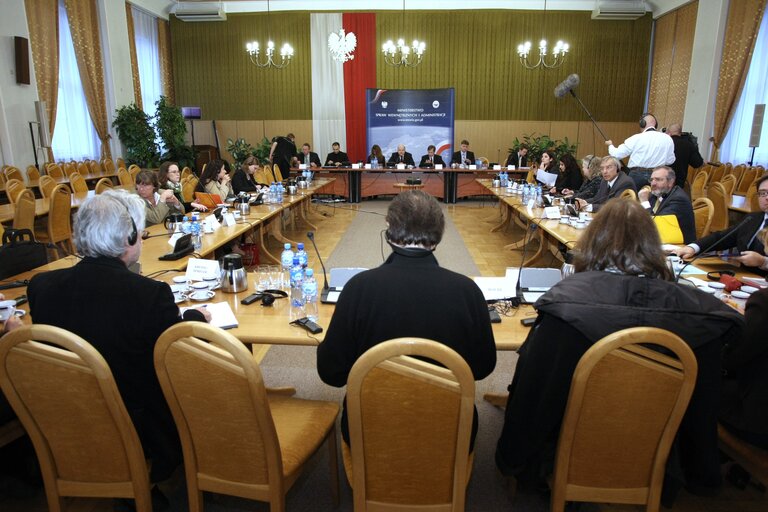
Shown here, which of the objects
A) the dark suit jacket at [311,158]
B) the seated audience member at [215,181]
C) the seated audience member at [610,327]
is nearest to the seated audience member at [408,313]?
the seated audience member at [610,327]

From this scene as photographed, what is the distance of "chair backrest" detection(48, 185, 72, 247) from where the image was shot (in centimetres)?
456

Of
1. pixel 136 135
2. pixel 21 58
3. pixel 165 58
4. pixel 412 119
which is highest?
pixel 165 58

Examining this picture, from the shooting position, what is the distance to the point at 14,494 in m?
1.96

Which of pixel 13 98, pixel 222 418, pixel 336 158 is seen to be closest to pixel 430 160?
pixel 336 158

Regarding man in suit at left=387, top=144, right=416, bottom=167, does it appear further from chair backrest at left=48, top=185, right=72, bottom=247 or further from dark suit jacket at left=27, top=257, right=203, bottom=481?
dark suit jacket at left=27, top=257, right=203, bottom=481

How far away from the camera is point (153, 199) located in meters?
4.24

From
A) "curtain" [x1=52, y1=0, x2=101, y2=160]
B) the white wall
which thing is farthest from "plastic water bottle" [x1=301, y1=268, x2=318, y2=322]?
"curtain" [x1=52, y1=0, x2=101, y2=160]

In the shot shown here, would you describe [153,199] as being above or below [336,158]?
below

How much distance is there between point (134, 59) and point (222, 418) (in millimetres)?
10985

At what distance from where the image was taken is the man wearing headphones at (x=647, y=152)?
5.54 meters

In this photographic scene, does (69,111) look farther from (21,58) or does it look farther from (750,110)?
(750,110)

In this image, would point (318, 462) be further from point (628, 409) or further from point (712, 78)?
point (712, 78)

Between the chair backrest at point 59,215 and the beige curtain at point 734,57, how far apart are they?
9907mm

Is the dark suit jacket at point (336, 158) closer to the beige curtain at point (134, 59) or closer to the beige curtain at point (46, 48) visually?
the beige curtain at point (134, 59)
